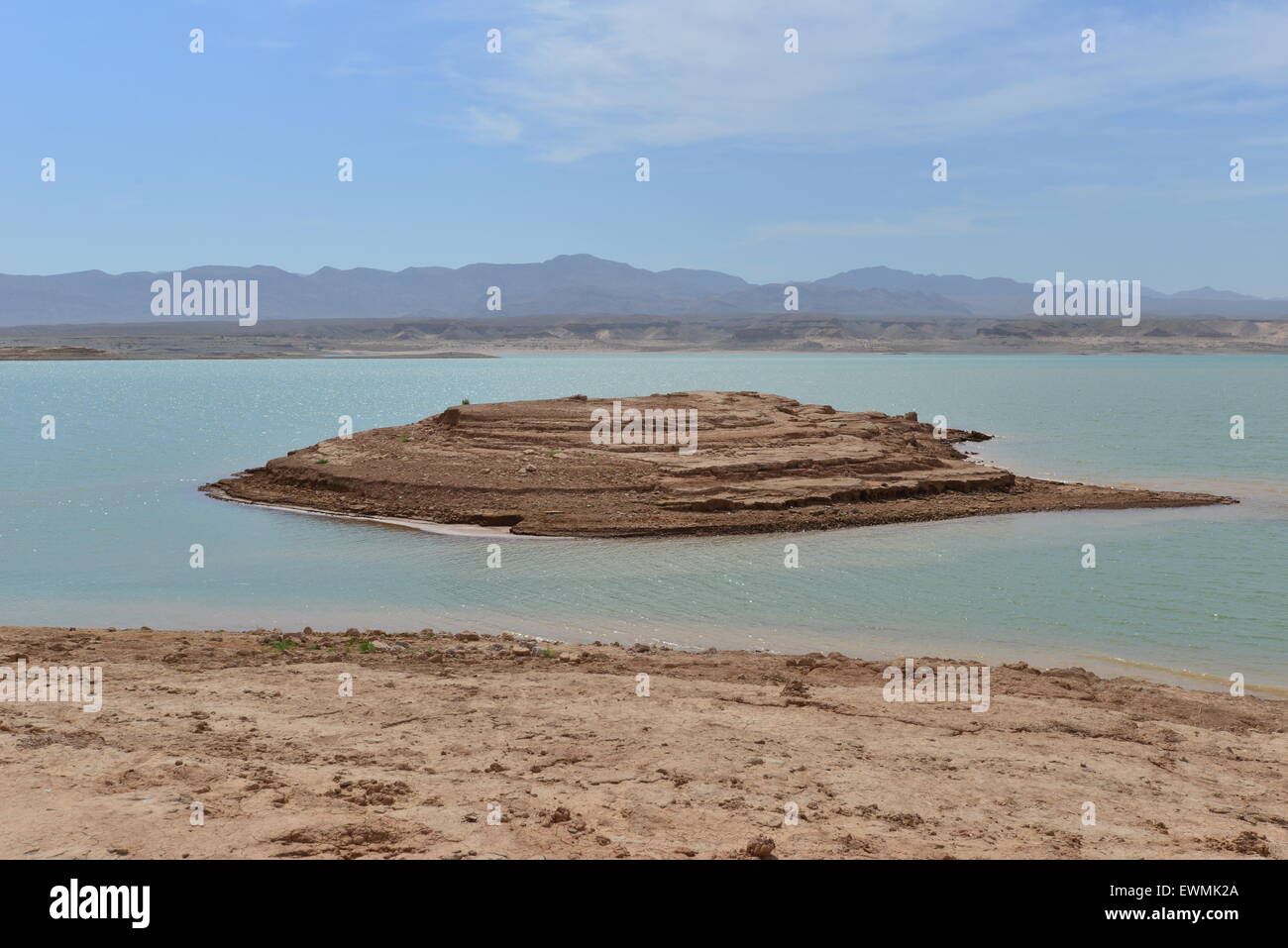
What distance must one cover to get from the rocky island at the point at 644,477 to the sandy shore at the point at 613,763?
42.9 ft

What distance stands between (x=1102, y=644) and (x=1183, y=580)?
5.09 m

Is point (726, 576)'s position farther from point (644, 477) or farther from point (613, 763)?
point (613, 763)

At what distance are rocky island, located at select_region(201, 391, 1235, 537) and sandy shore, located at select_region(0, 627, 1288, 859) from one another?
515 inches

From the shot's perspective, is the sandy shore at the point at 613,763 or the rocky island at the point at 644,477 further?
the rocky island at the point at 644,477

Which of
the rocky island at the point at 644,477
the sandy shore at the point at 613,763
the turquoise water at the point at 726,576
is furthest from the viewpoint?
the rocky island at the point at 644,477

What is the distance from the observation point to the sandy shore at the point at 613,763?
6953mm

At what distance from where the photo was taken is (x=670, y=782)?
813cm

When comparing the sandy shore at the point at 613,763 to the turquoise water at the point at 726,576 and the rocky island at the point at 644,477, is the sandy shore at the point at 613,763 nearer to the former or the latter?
the turquoise water at the point at 726,576

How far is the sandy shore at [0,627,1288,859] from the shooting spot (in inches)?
274

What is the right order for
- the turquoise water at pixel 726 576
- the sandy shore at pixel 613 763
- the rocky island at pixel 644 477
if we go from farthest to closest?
the rocky island at pixel 644 477 < the turquoise water at pixel 726 576 < the sandy shore at pixel 613 763

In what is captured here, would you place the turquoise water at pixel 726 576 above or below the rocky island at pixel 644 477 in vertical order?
below

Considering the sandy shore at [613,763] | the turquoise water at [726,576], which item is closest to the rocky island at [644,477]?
the turquoise water at [726,576]
